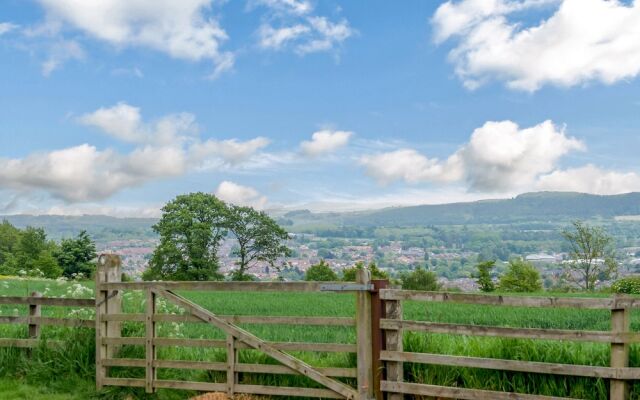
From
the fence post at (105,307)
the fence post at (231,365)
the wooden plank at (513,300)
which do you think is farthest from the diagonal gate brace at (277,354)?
the fence post at (105,307)

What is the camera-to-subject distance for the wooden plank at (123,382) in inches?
366

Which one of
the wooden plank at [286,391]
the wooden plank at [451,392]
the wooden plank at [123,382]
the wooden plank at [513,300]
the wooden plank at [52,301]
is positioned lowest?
the wooden plank at [123,382]

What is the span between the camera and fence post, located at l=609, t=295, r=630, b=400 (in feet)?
22.9

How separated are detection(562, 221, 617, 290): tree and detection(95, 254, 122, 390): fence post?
60.9 meters

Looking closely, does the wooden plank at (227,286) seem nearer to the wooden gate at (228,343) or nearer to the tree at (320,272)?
the wooden gate at (228,343)

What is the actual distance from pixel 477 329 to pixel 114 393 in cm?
530

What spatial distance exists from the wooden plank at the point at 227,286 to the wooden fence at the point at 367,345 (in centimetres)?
1

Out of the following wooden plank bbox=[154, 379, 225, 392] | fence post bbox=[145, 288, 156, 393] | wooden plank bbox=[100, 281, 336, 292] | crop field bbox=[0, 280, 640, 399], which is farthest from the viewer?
fence post bbox=[145, 288, 156, 393]

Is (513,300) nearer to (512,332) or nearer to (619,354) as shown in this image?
(512,332)

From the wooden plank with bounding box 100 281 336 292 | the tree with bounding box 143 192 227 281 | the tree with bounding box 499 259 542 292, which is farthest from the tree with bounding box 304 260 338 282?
the wooden plank with bounding box 100 281 336 292

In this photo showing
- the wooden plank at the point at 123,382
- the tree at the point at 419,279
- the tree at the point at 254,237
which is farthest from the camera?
the tree at the point at 254,237

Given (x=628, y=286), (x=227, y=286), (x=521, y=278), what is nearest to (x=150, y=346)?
(x=227, y=286)

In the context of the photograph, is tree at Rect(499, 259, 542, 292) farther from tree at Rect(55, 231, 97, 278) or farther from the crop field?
the crop field

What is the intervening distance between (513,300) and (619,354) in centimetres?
122
